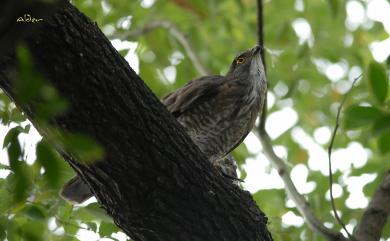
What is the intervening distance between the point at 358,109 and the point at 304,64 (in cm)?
435

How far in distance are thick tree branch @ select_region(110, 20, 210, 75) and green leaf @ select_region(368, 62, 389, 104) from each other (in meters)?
3.83

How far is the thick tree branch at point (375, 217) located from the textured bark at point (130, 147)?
0.92m

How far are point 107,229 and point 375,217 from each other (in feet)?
6.00

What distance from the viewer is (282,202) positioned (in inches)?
209

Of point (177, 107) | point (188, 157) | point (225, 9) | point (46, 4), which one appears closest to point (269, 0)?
point (225, 9)

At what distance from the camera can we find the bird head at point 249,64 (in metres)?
5.82

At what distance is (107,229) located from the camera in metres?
4.02

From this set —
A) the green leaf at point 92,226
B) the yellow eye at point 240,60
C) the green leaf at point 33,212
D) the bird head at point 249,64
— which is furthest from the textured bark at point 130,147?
the yellow eye at point 240,60

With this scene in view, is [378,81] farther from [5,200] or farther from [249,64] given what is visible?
[249,64]

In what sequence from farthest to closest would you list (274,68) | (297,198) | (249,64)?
1. (274,68)
2. (249,64)
3. (297,198)

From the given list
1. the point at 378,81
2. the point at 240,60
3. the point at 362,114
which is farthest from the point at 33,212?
the point at 240,60

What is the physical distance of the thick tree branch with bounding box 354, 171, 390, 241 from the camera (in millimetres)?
4320

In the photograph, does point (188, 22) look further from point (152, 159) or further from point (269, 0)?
point (152, 159)

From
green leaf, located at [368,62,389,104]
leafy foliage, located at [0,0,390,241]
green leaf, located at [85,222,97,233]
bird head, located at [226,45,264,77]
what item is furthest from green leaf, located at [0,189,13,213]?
bird head, located at [226,45,264,77]
